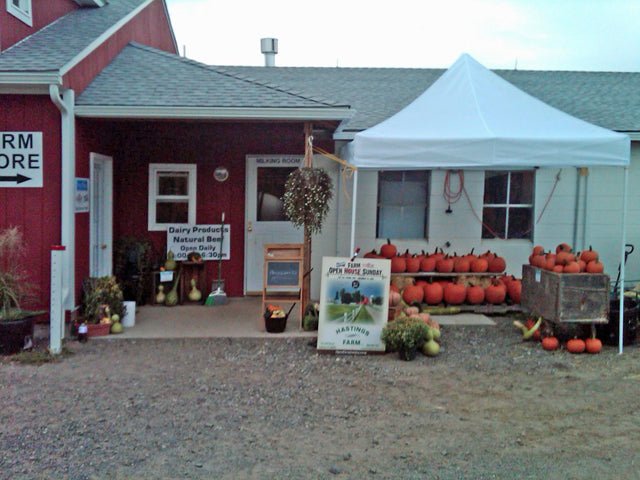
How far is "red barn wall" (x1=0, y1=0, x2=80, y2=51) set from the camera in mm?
8742

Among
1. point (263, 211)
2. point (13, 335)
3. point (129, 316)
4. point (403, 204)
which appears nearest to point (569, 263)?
point (403, 204)

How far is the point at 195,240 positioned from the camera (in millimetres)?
10562

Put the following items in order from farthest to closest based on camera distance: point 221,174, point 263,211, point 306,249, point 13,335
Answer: point 263,211 < point 221,174 < point 306,249 < point 13,335

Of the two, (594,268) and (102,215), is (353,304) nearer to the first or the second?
(594,268)

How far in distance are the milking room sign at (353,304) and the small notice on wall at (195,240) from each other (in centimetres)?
330

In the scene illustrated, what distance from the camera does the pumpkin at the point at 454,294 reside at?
9750 mm

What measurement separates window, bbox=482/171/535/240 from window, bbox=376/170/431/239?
0.93 m

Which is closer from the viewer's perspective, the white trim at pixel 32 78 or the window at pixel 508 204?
the white trim at pixel 32 78

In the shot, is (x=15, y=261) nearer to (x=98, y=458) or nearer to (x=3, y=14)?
(x=3, y=14)

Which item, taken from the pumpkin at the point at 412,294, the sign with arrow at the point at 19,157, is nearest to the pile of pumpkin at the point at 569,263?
the pumpkin at the point at 412,294

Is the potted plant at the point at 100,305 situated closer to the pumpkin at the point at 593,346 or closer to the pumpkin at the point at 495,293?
the pumpkin at the point at 495,293

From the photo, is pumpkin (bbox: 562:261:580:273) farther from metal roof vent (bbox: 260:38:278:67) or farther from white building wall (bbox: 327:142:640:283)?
metal roof vent (bbox: 260:38:278:67)

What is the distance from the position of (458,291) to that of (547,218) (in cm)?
219

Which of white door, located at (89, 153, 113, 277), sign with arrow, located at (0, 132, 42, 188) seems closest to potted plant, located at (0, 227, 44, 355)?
sign with arrow, located at (0, 132, 42, 188)
